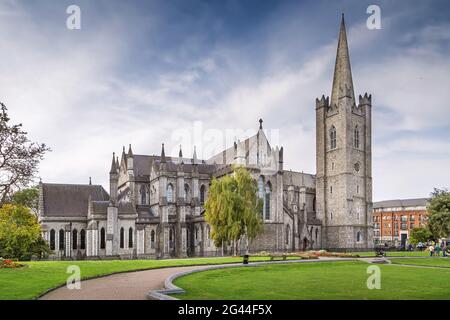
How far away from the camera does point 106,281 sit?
73.7 feet

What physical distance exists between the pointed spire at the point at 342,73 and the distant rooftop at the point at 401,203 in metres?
54.6

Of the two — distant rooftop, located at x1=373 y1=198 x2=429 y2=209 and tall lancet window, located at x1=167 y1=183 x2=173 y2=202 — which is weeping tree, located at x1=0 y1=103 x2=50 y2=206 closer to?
tall lancet window, located at x1=167 y1=183 x2=173 y2=202

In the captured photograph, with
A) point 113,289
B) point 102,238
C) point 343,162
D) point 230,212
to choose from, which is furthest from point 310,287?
point 343,162

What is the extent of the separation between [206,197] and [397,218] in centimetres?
6886

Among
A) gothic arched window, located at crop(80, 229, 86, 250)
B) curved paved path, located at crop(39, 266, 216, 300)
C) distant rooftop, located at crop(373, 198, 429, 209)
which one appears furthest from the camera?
distant rooftop, located at crop(373, 198, 429, 209)

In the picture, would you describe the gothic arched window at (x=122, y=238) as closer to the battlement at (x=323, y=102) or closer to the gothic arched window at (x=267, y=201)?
the gothic arched window at (x=267, y=201)

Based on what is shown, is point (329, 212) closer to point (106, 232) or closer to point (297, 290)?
point (106, 232)

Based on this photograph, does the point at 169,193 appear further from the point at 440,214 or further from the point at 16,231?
the point at 440,214

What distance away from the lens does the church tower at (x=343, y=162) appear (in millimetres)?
70062

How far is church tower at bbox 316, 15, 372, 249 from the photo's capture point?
7006cm

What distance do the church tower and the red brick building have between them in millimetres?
45755

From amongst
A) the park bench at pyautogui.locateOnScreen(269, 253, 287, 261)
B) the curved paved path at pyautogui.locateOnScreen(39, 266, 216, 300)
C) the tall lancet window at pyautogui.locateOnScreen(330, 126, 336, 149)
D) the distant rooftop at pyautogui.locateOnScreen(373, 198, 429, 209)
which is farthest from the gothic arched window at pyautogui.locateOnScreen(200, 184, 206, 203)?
the distant rooftop at pyautogui.locateOnScreen(373, 198, 429, 209)

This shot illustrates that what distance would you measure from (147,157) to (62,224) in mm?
17311

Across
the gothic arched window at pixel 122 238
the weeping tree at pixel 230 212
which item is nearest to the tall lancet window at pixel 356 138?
the weeping tree at pixel 230 212
